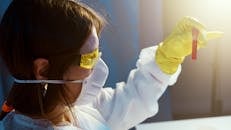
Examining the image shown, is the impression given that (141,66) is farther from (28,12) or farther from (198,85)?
(198,85)

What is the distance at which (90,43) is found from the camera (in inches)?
34.7

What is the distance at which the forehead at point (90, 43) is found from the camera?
2.87ft

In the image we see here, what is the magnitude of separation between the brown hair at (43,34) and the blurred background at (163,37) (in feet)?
1.35

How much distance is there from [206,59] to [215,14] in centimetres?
17

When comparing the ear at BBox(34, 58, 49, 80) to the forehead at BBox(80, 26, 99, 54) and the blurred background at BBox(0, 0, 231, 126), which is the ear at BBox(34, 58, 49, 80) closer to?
the forehead at BBox(80, 26, 99, 54)

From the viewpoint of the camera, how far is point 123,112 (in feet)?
3.61

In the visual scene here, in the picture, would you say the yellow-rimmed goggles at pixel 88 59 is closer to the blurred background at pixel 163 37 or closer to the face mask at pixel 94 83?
the face mask at pixel 94 83

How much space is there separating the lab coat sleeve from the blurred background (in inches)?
10.2

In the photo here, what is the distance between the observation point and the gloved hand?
1030mm

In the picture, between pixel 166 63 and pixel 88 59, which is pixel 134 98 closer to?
pixel 166 63

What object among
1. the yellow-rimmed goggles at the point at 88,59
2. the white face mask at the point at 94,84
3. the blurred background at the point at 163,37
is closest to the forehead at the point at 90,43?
the yellow-rimmed goggles at the point at 88,59

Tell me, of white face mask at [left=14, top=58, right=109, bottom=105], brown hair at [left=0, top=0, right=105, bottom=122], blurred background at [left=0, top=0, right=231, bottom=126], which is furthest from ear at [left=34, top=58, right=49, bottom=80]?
blurred background at [left=0, top=0, right=231, bottom=126]

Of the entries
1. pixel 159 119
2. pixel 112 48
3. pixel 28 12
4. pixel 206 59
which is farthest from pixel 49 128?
pixel 206 59

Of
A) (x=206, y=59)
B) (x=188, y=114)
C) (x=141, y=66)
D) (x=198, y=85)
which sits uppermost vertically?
(x=141, y=66)
